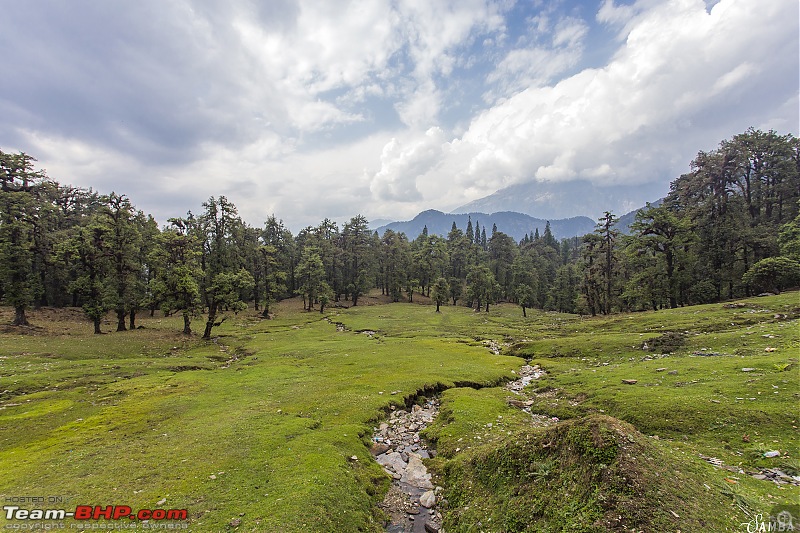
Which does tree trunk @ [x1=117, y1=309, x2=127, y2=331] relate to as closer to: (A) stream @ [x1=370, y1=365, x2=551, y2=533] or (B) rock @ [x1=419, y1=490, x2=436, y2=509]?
(A) stream @ [x1=370, y1=365, x2=551, y2=533]

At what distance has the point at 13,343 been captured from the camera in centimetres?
3809

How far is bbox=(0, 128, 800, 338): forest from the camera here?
47469mm

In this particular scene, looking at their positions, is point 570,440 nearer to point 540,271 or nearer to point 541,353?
point 541,353

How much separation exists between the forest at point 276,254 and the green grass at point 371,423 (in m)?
10.7

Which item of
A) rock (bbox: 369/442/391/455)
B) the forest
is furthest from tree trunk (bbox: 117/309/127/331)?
rock (bbox: 369/442/391/455)

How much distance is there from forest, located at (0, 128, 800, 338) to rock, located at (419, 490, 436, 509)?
1745 inches

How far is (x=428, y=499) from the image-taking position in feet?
44.7

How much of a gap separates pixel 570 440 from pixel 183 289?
5244 cm

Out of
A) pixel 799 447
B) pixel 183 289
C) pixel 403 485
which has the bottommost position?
pixel 403 485

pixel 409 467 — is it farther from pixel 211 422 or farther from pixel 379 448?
pixel 211 422

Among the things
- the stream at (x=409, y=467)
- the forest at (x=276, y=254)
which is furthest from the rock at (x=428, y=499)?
the forest at (x=276, y=254)

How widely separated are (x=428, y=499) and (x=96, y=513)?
1182 centimetres

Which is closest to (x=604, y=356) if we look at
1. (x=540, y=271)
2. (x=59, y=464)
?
(x=59, y=464)

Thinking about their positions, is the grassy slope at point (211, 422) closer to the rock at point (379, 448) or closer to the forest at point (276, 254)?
the rock at point (379, 448)
